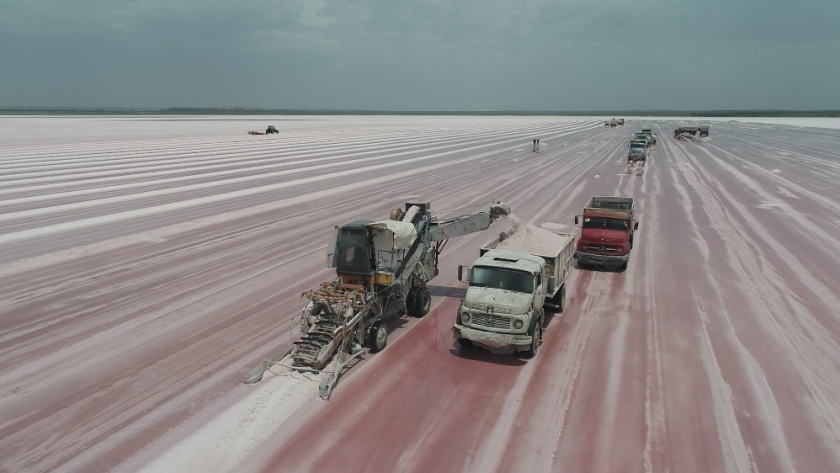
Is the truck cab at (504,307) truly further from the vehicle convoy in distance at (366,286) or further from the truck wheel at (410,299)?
the truck wheel at (410,299)

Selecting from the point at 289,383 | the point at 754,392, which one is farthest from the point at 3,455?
the point at 754,392

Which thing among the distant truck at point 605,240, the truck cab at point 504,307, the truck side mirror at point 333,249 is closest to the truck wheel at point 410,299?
the truck cab at point 504,307

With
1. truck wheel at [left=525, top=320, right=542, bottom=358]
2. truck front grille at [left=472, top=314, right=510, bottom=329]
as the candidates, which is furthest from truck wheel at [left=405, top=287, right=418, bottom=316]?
truck wheel at [left=525, top=320, right=542, bottom=358]

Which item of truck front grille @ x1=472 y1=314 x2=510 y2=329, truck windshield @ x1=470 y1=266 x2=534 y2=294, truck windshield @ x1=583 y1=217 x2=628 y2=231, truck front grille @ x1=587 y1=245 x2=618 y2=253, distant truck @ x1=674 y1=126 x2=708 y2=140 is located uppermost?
truck windshield @ x1=470 y1=266 x2=534 y2=294

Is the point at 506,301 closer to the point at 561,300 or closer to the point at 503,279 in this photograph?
the point at 503,279

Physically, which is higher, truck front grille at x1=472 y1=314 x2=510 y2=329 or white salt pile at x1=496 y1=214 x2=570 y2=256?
white salt pile at x1=496 y1=214 x2=570 y2=256

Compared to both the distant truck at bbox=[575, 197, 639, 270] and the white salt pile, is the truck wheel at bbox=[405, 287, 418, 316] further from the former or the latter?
the distant truck at bbox=[575, 197, 639, 270]
